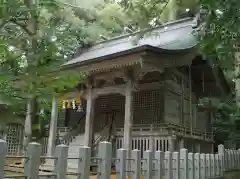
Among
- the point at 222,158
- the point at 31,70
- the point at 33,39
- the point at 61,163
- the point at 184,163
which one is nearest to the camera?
the point at 31,70

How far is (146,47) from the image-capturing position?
9.38 meters

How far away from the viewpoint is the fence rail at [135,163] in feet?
9.01

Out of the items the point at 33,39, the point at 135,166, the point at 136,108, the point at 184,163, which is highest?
the point at 136,108

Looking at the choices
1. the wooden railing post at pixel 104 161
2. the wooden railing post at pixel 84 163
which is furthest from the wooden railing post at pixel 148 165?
the wooden railing post at pixel 84 163

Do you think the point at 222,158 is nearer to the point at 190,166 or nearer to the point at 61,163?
the point at 190,166

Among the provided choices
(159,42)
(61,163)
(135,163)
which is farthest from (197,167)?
(159,42)

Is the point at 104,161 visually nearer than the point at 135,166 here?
Yes

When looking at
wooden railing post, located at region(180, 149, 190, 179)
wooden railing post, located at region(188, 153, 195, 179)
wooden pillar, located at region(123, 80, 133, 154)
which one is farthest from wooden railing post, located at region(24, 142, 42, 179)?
wooden pillar, located at region(123, 80, 133, 154)

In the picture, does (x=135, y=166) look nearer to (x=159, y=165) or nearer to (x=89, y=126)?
Answer: (x=159, y=165)

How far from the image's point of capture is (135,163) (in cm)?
477

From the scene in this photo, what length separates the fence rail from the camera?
2746 mm

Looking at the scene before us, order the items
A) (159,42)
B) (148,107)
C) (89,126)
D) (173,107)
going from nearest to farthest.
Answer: (89,126) < (173,107) < (148,107) < (159,42)

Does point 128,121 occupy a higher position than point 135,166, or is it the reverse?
point 128,121

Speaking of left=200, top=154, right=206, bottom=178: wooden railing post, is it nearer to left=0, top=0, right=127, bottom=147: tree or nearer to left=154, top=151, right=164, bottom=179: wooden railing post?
left=154, top=151, right=164, bottom=179: wooden railing post
